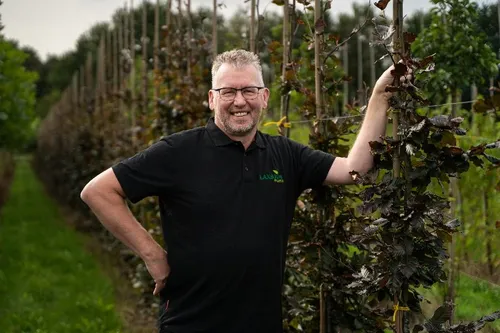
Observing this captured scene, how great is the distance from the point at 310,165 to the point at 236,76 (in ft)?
1.83

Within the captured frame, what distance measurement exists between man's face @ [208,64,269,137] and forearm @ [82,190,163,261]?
0.62 metres

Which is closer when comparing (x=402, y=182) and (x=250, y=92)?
(x=402, y=182)

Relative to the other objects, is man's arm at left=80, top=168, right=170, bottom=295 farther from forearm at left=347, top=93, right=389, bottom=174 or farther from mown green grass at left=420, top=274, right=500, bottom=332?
mown green grass at left=420, top=274, right=500, bottom=332

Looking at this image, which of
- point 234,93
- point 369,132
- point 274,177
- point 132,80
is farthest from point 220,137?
point 132,80

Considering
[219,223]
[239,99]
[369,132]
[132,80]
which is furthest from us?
[132,80]

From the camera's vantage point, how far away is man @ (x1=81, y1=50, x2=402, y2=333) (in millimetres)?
3303

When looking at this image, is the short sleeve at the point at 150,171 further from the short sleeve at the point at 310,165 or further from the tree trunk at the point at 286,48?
the tree trunk at the point at 286,48

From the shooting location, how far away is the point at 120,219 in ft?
11.5

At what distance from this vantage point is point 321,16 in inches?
161

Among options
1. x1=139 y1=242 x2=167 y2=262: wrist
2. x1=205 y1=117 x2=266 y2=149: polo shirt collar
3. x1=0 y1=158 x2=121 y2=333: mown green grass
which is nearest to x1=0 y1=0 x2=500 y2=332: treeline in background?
x1=205 y1=117 x2=266 y2=149: polo shirt collar

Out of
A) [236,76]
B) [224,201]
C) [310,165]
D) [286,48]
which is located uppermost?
[286,48]

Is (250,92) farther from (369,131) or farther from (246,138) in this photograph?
(369,131)

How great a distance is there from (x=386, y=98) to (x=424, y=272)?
2.38 feet

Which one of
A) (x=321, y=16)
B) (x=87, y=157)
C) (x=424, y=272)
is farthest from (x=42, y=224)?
(x=424, y=272)
